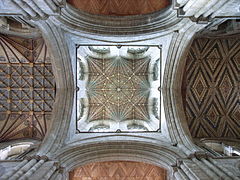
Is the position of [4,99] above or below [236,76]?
below

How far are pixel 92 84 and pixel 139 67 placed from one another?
3149 mm

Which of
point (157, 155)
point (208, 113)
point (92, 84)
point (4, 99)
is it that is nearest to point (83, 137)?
point (157, 155)

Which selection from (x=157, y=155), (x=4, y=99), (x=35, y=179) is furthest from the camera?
(x=4, y=99)

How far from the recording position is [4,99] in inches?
471

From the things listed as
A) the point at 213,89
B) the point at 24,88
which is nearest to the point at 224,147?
the point at 213,89

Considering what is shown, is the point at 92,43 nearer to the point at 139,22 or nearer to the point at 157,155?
the point at 139,22

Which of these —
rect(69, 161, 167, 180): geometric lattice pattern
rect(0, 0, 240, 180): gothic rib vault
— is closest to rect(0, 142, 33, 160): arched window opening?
rect(0, 0, 240, 180): gothic rib vault

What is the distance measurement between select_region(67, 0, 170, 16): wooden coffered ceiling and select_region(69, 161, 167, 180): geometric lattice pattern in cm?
659

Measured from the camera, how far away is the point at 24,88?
39.7 ft

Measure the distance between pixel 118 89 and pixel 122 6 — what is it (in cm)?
553

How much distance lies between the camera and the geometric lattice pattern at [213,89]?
10.7 meters

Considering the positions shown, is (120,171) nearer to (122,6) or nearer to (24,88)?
(24,88)

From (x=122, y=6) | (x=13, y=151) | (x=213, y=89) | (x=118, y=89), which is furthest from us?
(x=118, y=89)

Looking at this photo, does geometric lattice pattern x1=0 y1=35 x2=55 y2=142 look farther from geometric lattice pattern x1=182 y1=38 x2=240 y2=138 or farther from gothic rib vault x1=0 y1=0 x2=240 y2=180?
geometric lattice pattern x1=182 y1=38 x2=240 y2=138
